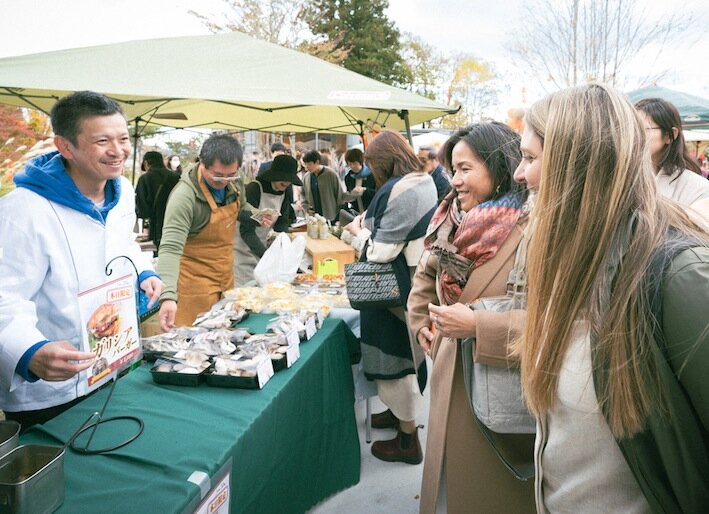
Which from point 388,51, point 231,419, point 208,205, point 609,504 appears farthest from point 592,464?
point 388,51

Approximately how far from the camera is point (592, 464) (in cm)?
94

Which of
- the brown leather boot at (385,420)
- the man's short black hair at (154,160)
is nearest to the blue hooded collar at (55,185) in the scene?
the brown leather boot at (385,420)

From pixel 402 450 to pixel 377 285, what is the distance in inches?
42.0

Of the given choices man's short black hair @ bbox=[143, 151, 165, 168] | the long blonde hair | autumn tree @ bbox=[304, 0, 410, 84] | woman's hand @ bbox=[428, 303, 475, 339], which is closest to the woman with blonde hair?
the long blonde hair

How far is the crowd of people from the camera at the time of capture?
777 mm

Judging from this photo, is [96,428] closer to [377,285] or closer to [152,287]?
[152,287]

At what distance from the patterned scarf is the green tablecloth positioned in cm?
71

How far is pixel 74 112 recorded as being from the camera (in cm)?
156

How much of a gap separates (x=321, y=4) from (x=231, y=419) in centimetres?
2906

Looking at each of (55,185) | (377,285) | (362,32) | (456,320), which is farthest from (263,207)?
(362,32)

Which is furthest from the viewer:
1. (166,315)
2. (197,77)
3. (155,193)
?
(155,193)

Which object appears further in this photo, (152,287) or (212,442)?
(152,287)

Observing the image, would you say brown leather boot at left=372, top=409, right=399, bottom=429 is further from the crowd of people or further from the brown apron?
the brown apron

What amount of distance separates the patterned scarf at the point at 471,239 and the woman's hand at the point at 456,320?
0.48ft
